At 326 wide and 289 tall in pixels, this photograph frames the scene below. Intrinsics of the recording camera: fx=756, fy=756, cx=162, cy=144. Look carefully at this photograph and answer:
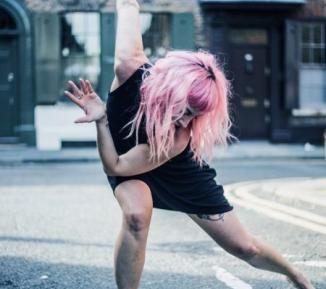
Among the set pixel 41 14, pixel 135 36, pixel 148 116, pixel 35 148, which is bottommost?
pixel 35 148

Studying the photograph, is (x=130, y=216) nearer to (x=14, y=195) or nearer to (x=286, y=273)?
(x=286, y=273)

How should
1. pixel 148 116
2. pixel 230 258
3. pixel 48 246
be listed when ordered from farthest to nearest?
pixel 48 246
pixel 230 258
pixel 148 116

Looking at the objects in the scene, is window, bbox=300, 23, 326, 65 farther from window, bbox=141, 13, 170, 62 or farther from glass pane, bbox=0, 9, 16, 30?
glass pane, bbox=0, 9, 16, 30

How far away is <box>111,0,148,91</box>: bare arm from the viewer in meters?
3.61

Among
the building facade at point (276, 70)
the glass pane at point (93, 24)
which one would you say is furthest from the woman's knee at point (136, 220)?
the building facade at point (276, 70)

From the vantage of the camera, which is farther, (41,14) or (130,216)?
(41,14)

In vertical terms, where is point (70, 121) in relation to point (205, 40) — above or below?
below

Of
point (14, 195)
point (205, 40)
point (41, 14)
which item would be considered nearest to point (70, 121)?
point (41, 14)

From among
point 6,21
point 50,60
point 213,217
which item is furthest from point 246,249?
point 6,21

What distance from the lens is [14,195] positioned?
9.01m

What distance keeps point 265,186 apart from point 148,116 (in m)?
6.00

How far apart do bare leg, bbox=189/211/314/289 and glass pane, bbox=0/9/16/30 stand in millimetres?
13559

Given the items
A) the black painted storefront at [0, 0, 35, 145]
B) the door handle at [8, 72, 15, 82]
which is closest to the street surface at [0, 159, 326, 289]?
the black painted storefront at [0, 0, 35, 145]

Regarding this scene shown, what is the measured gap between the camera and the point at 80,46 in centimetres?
1683
